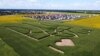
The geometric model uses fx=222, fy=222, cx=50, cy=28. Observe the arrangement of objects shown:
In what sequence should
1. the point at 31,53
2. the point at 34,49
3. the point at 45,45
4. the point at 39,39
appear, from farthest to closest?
the point at 39,39, the point at 45,45, the point at 34,49, the point at 31,53

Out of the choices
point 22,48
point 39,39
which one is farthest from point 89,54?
point 39,39

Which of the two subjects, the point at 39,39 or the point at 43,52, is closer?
the point at 43,52

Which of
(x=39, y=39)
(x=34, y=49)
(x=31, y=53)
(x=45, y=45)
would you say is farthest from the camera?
(x=39, y=39)

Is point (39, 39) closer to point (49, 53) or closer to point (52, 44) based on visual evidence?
point (52, 44)

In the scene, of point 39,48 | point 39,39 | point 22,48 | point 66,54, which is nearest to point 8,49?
point 22,48

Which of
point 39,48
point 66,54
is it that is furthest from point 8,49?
point 66,54

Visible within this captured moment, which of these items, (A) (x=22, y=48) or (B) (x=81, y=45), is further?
(B) (x=81, y=45)

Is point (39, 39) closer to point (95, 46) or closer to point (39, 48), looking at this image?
point (39, 48)
